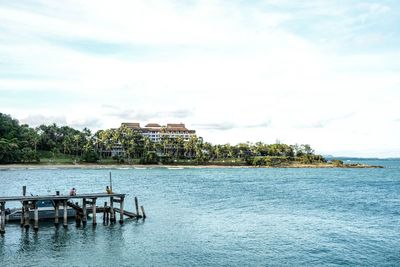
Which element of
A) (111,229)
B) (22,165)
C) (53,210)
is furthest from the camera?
(22,165)

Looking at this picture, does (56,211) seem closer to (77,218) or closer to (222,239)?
(77,218)

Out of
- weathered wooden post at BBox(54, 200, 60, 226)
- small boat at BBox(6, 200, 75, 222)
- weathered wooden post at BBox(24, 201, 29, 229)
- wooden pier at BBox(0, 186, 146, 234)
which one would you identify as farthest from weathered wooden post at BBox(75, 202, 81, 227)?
weathered wooden post at BBox(24, 201, 29, 229)

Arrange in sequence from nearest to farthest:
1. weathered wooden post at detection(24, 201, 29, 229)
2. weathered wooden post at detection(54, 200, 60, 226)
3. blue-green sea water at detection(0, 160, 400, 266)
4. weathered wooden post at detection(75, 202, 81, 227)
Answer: blue-green sea water at detection(0, 160, 400, 266)
weathered wooden post at detection(24, 201, 29, 229)
weathered wooden post at detection(54, 200, 60, 226)
weathered wooden post at detection(75, 202, 81, 227)

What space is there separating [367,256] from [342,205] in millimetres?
33533

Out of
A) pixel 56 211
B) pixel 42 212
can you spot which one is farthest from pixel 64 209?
pixel 42 212

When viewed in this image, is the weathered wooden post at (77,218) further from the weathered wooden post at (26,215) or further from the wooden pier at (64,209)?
the weathered wooden post at (26,215)

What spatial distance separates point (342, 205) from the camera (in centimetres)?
6906

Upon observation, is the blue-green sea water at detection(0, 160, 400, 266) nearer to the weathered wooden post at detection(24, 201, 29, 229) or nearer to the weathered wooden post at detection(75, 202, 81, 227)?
the weathered wooden post at detection(75, 202, 81, 227)

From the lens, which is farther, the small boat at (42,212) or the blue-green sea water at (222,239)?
the small boat at (42,212)

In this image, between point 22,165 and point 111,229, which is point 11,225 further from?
point 22,165

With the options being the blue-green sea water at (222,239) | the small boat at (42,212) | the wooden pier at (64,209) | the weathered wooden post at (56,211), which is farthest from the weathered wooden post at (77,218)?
the small boat at (42,212)

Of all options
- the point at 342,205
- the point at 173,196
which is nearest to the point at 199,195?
the point at 173,196

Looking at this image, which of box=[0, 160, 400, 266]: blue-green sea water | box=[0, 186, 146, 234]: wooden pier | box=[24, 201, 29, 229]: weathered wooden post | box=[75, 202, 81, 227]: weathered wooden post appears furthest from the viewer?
box=[75, 202, 81, 227]: weathered wooden post

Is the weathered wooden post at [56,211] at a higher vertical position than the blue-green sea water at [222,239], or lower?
higher
